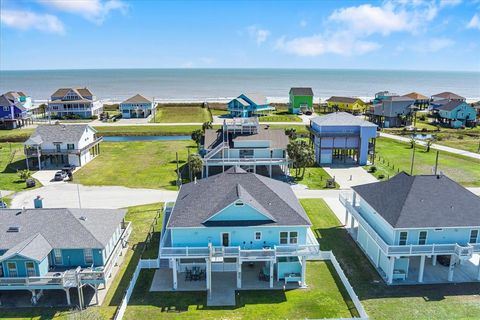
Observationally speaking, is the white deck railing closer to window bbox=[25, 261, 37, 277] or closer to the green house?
window bbox=[25, 261, 37, 277]

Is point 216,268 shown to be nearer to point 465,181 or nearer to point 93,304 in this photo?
point 93,304

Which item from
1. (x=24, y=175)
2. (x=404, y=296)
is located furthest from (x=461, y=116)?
(x=24, y=175)

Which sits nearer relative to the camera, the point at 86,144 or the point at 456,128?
the point at 86,144

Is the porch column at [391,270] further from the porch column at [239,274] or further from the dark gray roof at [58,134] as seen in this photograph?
the dark gray roof at [58,134]

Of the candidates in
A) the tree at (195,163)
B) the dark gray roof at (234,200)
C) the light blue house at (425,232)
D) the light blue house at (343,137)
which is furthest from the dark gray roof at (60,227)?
the light blue house at (343,137)

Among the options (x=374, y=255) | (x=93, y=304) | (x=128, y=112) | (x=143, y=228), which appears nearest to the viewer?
(x=93, y=304)

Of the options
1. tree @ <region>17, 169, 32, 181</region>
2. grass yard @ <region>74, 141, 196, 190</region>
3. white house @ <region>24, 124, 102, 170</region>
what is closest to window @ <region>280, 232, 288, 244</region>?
grass yard @ <region>74, 141, 196, 190</region>

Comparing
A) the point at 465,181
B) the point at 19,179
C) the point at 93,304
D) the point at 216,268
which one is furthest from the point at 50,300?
the point at 465,181
